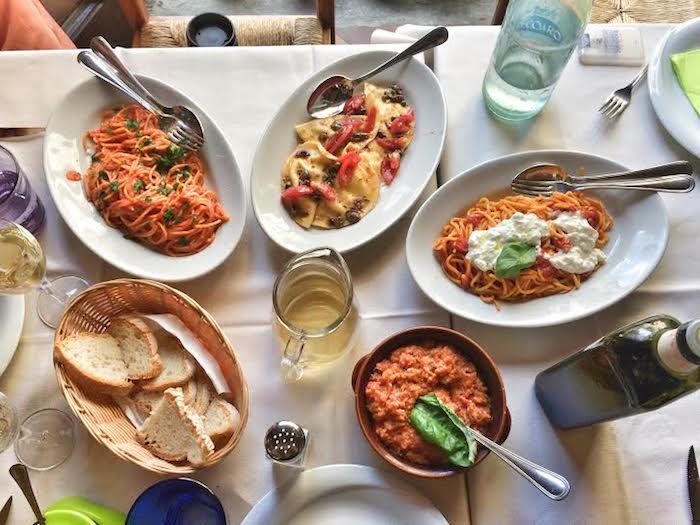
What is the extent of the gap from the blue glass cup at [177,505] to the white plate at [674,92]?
49.8 inches

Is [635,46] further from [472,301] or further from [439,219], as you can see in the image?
[472,301]

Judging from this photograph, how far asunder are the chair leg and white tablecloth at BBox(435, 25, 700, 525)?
450mm

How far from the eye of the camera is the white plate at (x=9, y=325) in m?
1.25

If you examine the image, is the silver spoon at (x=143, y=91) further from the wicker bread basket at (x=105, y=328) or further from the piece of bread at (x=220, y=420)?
the piece of bread at (x=220, y=420)

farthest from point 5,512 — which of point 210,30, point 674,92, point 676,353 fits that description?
point 674,92

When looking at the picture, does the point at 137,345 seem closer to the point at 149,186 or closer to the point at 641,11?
the point at 149,186

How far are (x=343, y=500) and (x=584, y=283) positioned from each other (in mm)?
647

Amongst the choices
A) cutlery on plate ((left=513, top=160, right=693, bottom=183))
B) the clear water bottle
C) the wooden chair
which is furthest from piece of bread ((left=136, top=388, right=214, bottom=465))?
the wooden chair

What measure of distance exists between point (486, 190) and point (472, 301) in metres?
0.26

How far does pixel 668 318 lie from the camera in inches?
39.5

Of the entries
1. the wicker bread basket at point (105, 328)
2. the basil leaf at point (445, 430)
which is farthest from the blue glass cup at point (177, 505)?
the basil leaf at point (445, 430)

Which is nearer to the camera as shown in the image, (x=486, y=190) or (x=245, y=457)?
(x=245, y=457)

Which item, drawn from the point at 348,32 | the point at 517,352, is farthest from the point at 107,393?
the point at 348,32

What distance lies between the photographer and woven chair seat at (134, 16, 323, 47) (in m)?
1.90
